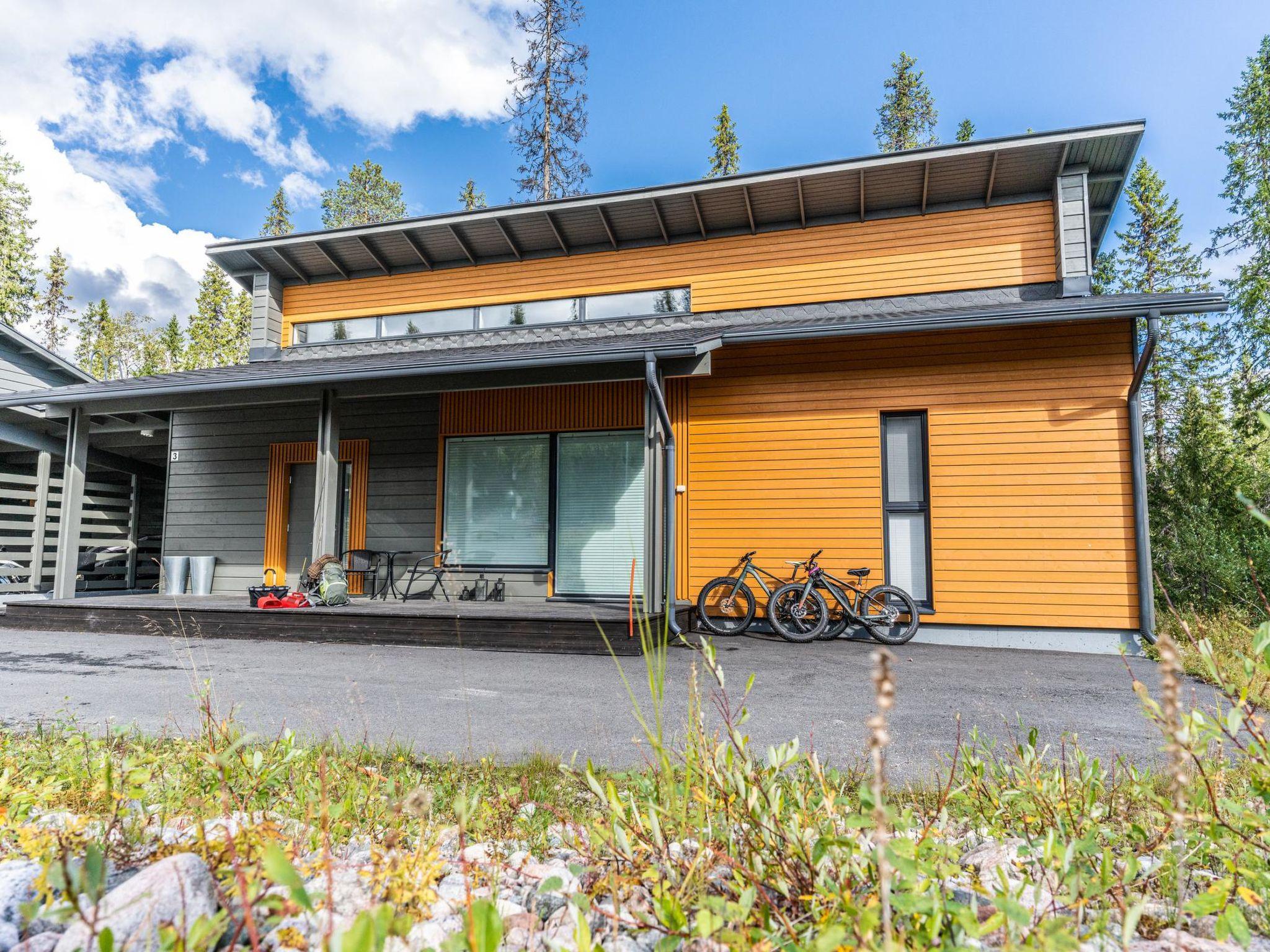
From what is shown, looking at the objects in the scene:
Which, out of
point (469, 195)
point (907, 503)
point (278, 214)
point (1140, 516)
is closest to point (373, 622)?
point (907, 503)

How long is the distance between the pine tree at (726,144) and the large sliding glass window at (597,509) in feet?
53.9

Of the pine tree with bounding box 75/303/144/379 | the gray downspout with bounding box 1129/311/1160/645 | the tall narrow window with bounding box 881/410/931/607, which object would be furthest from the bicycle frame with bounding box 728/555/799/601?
the pine tree with bounding box 75/303/144/379

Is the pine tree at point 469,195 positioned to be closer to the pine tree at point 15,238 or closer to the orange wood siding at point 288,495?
the pine tree at point 15,238

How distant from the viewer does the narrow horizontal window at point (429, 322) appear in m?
9.68

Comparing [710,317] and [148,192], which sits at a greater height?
[148,192]

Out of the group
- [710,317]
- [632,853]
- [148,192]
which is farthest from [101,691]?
[148,192]

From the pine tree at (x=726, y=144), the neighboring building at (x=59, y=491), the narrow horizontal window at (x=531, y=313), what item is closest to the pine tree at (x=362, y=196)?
the pine tree at (x=726, y=144)

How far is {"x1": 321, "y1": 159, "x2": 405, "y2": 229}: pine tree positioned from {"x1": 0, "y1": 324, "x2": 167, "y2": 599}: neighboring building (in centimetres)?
1633

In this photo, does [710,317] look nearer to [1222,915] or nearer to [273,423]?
[273,423]

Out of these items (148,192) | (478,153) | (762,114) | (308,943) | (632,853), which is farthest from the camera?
(148,192)

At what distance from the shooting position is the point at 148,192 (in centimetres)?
8600

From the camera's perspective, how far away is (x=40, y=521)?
1029 centimetres

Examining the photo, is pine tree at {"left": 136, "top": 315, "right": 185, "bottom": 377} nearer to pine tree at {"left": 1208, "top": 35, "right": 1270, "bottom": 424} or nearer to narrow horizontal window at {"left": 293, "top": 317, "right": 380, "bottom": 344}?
narrow horizontal window at {"left": 293, "top": 317, "right": 380, "bottom": 344}

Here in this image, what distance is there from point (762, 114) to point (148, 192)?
315 ft
